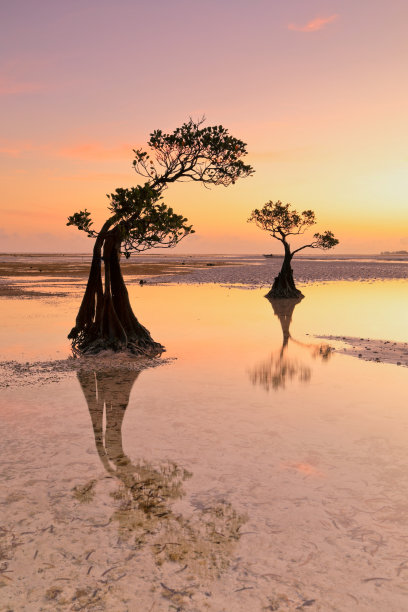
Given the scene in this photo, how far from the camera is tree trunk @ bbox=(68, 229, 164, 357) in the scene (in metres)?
20.0

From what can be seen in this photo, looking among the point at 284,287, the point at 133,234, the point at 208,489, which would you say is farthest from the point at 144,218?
the point at 284,287

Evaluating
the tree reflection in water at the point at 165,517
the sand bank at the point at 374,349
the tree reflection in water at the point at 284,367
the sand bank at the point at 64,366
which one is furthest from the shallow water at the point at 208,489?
the sand bank at the point at 374,349

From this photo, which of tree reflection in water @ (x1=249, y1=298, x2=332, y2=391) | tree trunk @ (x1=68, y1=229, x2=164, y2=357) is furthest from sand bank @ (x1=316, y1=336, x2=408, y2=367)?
tree trunk @ (x1=68, y1=229, x2=164, y2=357)

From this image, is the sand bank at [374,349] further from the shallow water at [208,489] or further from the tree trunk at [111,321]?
the tree trunk at [111,321]

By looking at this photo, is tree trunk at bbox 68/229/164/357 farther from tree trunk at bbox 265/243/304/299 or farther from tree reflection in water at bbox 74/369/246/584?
tree trunk at bbox 265/243/304/299

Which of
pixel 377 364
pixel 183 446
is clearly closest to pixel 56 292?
pixel 377 364

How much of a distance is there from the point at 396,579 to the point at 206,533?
7.84 ft

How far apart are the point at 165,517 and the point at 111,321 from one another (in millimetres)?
13757

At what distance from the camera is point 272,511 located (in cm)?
739

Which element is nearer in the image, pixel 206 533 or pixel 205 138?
pixel 206 533

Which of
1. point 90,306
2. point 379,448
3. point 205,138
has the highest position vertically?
point 205,138

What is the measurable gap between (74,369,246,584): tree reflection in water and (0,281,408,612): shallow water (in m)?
0.03

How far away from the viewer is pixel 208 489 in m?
8.09

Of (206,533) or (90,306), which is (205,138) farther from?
(206,533)
